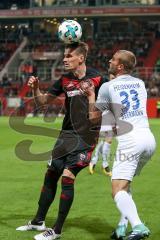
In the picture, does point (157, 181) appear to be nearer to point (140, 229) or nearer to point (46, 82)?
point (140, 229)

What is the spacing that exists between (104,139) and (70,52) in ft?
19.1

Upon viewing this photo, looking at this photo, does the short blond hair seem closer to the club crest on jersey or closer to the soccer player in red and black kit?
the soccer player in red and black kit

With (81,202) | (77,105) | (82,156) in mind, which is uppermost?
(77,105)

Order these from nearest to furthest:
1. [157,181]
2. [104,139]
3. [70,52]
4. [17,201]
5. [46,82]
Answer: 1. [70,52]
2. [17,201]
3. [157,181]
4. [104,139]
5. [46,82]

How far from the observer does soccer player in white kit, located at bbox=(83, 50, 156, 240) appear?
242 inches

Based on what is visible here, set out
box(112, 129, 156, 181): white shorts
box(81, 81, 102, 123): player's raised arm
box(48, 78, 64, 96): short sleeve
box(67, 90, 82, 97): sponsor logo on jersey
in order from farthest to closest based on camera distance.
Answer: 1. box(48, 78, 64, 96): short sleeve
2. box(67, 90, 82, 97): sponsor logo on jersey
3. box(81, 81, 102, 123): player's raised arm
4. box(112, 129, 156, 181): white shorts

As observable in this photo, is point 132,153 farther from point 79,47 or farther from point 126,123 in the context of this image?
point 79,47

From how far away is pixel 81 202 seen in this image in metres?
9.33

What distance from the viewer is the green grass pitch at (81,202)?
24.3 feet

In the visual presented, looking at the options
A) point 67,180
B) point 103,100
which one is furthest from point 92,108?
point 67,180

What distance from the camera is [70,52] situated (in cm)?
709

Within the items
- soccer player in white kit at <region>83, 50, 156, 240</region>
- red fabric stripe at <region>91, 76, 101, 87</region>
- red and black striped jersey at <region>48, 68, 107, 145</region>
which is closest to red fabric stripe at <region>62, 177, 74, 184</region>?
red and black striped jersey at <region>48, 68, 107, 145</region>

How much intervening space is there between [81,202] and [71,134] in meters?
2.41

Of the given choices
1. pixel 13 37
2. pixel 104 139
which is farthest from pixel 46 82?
pixel 104 139
